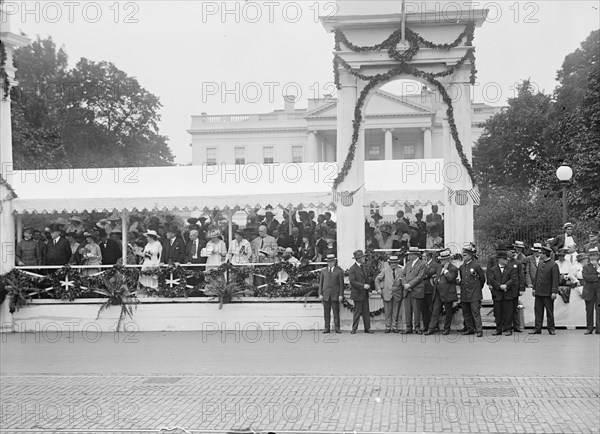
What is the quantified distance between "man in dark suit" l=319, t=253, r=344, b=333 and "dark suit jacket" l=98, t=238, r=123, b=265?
5.24 m

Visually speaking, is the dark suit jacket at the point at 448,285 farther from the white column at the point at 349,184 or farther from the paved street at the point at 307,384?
the white column at the point at 349,184

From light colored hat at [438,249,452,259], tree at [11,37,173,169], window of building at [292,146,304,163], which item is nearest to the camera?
light colored hat at [438,249,452,259]


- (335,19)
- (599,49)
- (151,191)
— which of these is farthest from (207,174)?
(599,49)

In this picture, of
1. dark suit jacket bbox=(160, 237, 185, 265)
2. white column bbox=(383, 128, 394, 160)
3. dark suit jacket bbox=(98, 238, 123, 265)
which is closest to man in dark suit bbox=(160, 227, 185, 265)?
dark suit jacket bbox=(160, 237, 185, 265)

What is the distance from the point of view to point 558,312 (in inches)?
690

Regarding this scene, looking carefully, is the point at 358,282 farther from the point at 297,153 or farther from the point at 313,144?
the point at 297,153

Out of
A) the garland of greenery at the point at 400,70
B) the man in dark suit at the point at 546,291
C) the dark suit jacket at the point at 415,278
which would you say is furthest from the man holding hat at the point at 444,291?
the garland of greenery at the point at 400,70

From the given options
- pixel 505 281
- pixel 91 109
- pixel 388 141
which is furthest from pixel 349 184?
pixel 388 141

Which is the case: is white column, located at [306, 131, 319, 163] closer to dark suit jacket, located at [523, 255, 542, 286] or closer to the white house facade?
the white house facade

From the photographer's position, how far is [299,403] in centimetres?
1055

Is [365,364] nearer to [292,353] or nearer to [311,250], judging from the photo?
[292,353]

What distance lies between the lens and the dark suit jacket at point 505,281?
54.6 feet

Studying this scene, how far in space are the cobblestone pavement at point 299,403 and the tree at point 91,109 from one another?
38731 mm

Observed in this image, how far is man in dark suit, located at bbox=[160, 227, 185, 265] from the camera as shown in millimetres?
19219
